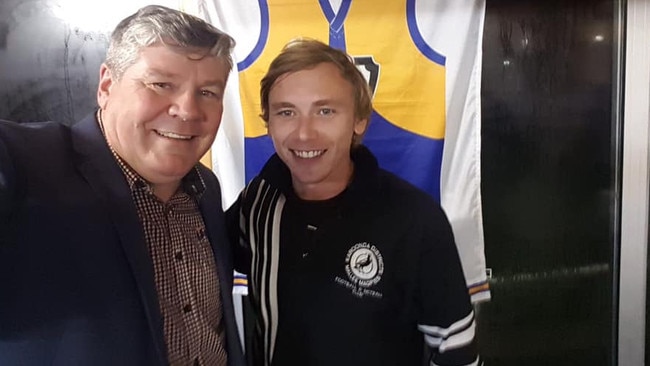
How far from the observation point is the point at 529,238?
1799mm

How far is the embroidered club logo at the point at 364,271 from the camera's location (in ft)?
3.95

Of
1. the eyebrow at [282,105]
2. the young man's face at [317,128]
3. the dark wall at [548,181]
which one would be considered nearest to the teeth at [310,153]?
the young man's face at [317,128]

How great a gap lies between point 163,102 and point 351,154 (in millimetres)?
488

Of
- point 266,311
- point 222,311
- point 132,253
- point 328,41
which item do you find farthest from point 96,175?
point 328,41

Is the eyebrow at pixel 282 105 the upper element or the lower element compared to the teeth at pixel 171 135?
upper

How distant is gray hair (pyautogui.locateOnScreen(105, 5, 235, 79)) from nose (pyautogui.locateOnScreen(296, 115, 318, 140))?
319 mm

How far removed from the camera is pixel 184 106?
0.98 meters

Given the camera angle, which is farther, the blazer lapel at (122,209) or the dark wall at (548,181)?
the dark wall at (548,181)

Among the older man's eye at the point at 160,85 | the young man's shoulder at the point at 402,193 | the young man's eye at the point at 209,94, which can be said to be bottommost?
the young man's shoulder at the point at 402,193

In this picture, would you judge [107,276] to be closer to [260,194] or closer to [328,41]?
[260,194]

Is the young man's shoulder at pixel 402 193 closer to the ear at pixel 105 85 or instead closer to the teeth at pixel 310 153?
the teeth at pixel 310 153

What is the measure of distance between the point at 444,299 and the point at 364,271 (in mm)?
180

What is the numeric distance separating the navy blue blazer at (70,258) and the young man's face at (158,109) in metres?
0.05

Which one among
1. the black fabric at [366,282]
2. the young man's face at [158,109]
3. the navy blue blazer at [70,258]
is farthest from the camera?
the black fabric at [366,282]
